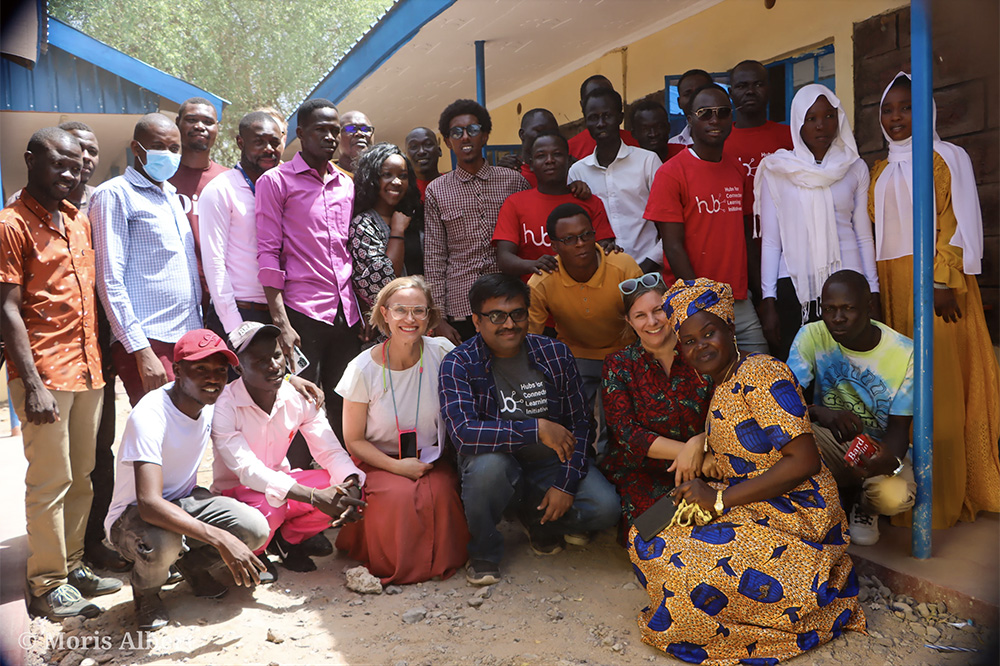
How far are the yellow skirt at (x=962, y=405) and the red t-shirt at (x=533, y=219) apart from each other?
56.9 inches

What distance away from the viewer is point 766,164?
12.6 feet

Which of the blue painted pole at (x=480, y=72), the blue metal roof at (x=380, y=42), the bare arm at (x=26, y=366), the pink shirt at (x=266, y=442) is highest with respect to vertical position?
the blue metal roof at (x=380, y=42)

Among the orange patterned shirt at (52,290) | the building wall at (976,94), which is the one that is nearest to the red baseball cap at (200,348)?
the orange patterned shirt at (52,290)

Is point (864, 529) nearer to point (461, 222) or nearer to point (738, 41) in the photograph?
point (461, 222)

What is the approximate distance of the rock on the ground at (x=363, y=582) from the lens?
3.45 meters

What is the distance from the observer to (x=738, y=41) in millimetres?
5766

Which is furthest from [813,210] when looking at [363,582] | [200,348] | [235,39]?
[235,39]

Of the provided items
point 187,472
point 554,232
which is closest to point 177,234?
point 187,472

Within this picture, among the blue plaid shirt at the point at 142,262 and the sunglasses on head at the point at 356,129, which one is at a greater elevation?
the sunglasses on head at the point at 356,129

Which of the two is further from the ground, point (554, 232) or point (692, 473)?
point (554, 232)

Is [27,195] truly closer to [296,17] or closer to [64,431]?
[64,431]

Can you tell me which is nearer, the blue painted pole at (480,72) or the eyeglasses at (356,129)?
the eyeglasses at (356,129)

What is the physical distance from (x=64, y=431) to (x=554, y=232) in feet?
7.67

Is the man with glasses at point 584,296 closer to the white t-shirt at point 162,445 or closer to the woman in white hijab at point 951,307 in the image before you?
the woman in white hijab at point 951,307
